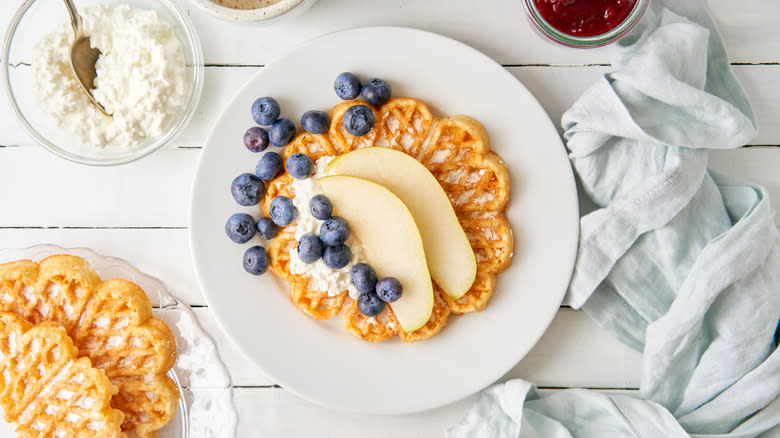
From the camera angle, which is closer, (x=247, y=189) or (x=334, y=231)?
(x=334, y=231)

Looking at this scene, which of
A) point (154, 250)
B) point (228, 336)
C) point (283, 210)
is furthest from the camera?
point (154, 250)

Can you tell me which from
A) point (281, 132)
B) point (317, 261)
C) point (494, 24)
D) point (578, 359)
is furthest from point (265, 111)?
point (578, 359)

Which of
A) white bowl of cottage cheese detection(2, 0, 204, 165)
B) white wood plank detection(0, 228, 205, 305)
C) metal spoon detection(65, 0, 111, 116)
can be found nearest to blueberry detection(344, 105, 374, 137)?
white bowl of cottage cheese detection(2, 0, 204, 165)

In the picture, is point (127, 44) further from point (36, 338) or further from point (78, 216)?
point (36, 338)

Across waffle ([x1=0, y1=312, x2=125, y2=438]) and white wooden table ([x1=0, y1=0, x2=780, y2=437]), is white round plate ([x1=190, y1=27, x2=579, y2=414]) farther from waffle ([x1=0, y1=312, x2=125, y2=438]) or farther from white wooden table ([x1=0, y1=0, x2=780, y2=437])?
waffle ([x1=0, y1=312, x2=125, y2=438])

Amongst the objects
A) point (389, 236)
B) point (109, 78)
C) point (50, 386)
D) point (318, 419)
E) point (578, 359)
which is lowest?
point (318, 419)

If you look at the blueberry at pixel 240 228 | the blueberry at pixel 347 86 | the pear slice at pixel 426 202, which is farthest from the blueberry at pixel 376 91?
the blueberry at pixel 240 228

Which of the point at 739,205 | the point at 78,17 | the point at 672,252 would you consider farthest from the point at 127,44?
the point at 739,205

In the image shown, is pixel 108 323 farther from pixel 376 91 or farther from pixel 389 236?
pixel 376 91
